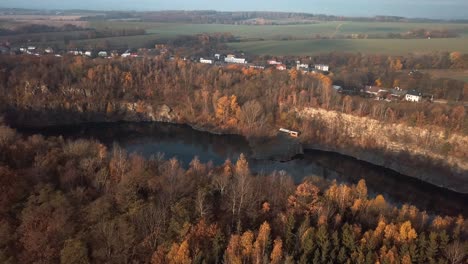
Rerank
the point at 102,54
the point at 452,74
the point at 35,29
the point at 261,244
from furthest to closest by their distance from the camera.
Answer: the point at 35,29 → the point at 102,54 → the point at 452,74 → the point at 261,244

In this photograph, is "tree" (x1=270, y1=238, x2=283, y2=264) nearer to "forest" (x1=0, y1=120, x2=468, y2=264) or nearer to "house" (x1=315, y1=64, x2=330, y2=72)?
"forest" (x1=0, y1=120, x2=468, y2=264)

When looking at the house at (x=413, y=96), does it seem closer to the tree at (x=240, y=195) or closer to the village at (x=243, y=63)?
the village at (x=243, y=63)

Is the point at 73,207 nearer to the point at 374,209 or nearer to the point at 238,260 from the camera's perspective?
the point at 238,260

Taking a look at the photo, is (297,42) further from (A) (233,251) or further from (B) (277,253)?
(A) (233,251)

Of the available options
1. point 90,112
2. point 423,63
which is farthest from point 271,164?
point 423,63

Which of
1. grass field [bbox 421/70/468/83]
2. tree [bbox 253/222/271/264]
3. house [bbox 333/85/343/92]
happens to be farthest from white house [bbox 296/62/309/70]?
tree [bbox 253/222/271/264]

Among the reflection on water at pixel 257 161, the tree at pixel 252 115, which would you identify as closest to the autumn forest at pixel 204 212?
the reflection on water at pixel 257 161

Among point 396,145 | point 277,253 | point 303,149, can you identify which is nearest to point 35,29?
point 303,149
